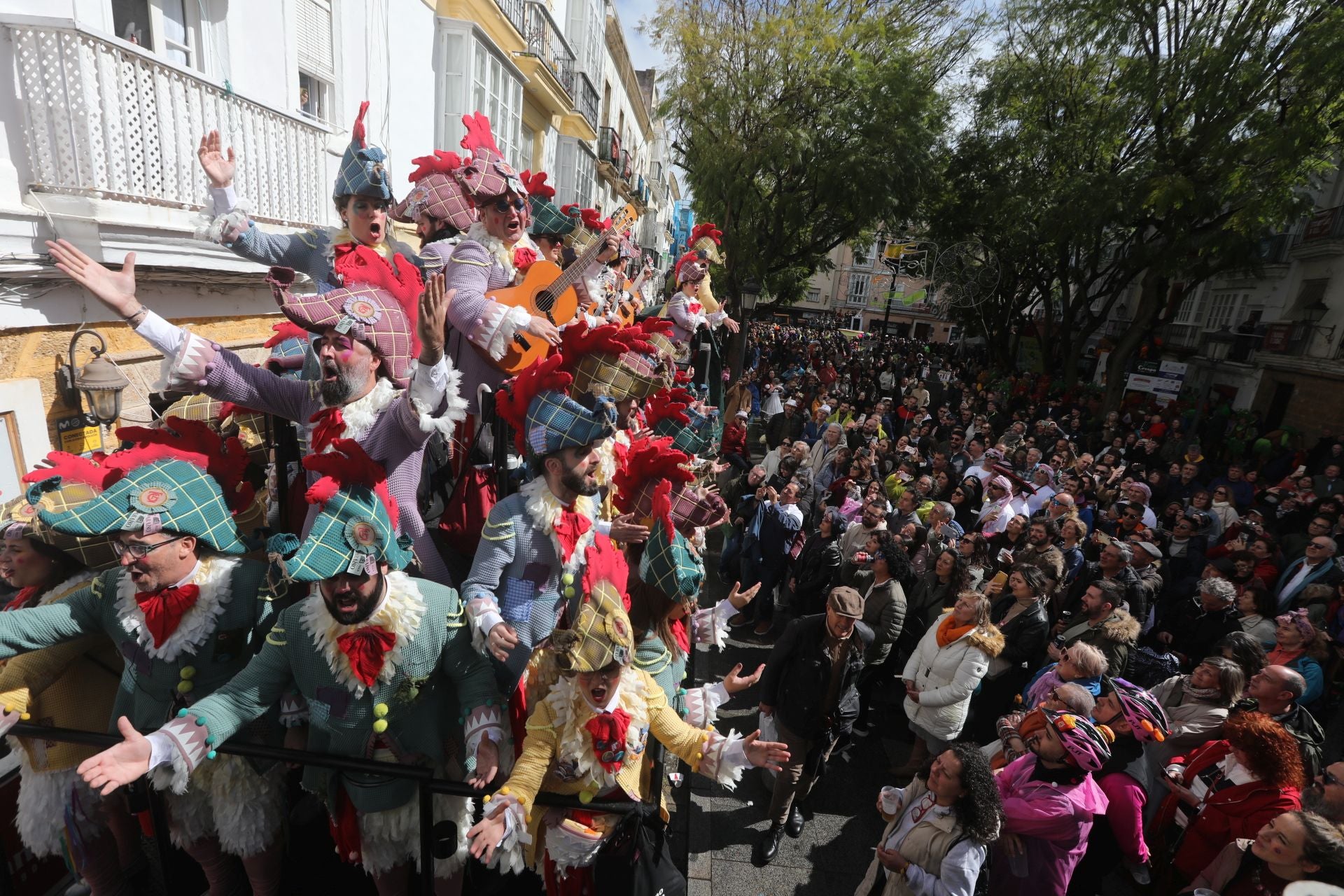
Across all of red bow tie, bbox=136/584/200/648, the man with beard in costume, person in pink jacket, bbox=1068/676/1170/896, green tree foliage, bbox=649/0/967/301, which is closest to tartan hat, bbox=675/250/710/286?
the man with beard in costume

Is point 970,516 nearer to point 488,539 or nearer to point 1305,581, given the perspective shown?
point 1305,581

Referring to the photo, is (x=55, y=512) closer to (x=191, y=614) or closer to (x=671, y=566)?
(x=191, y=614)

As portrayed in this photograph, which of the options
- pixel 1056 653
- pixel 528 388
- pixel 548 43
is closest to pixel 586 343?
pixel 528 388

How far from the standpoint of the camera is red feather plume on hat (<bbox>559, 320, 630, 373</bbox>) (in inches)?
134

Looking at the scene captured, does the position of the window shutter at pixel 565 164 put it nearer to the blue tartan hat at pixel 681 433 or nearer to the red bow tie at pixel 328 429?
the blue tartan hat at pixel 681 433

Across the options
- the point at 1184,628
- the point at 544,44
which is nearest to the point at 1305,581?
the point at 1184,628

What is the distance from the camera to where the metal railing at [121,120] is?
3.90 metres

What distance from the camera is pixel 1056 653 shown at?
432 cm

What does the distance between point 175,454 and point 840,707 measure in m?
3.62

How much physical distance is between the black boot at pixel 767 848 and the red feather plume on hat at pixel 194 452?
345 cm

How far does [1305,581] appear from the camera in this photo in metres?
5.62

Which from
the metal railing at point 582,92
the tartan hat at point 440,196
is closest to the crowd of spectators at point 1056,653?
the tartan hat at point 440,196

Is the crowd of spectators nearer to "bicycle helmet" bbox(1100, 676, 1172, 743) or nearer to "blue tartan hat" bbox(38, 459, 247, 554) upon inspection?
"bicycle helmet" bbox(1100, 676, 1172, 743)

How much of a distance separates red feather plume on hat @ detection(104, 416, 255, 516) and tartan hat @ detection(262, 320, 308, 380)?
0.42m
